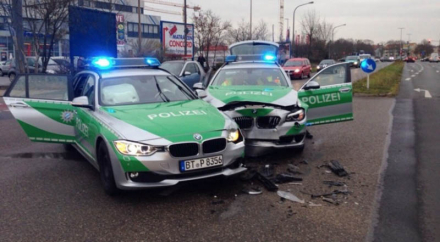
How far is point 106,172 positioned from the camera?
211 inches

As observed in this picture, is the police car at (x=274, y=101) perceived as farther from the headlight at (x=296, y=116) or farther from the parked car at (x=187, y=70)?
the parked car at (x=187, y=70)

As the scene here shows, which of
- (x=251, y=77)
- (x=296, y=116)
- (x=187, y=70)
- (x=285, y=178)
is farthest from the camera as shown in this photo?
(x=187, y=70)

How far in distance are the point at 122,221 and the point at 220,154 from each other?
1.37m

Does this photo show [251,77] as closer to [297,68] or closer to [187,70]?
[187,70]

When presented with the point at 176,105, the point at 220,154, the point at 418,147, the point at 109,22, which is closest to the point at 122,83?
the point at 176,105

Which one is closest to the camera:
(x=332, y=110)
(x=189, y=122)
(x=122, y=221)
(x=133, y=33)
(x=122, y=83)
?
(x=122, y=221)

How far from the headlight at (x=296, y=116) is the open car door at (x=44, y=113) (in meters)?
3.48

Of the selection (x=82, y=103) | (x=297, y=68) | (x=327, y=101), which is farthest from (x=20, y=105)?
(x=297, y=68)

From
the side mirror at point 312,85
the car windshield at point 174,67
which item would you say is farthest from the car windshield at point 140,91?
the car windshield at point 174,67

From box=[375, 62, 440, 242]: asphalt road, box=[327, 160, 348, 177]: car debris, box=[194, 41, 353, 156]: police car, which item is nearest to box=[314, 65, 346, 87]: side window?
box=[194, 41, 353, 156]: police car

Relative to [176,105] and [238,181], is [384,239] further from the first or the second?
[176,105]

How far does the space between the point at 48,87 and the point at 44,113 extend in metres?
0.52

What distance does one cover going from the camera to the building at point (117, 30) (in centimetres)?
2272

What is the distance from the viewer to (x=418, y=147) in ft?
26.9
